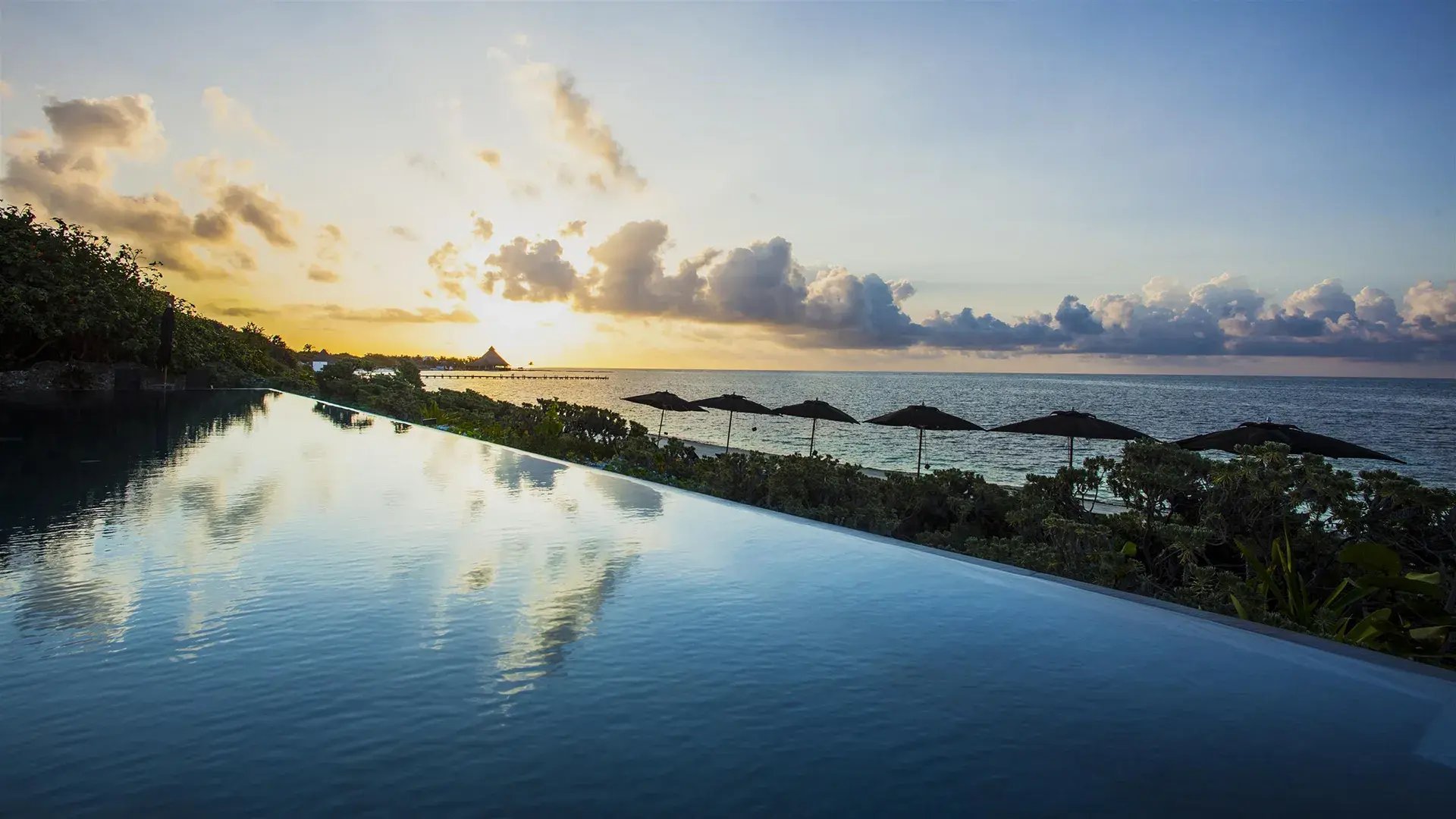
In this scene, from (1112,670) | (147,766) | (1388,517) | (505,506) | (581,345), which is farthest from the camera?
(581,345)

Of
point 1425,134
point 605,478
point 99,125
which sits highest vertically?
point 1425,134

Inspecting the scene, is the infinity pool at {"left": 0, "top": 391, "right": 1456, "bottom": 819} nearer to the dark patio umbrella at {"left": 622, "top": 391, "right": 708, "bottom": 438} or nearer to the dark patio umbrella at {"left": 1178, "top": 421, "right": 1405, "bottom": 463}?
the dark patio umbrella at {"left": 1178, "top": 421, "right": 1405, "bottom": 463}

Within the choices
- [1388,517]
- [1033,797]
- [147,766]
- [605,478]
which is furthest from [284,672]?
[1388,517]

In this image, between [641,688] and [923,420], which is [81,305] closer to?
[923,420]

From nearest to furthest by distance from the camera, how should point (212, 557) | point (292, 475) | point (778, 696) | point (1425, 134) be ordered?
point (778, 696), point (212, 557), point (292, 475), point (1425, 134)

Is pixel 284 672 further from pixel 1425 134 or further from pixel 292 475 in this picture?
pixel 1425 134

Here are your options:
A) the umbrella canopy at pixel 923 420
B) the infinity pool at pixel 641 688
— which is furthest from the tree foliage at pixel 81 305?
the umbrella canopy at pixel 923 420

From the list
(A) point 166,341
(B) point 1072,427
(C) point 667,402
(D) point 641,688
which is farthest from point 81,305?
(D) point 641,688
